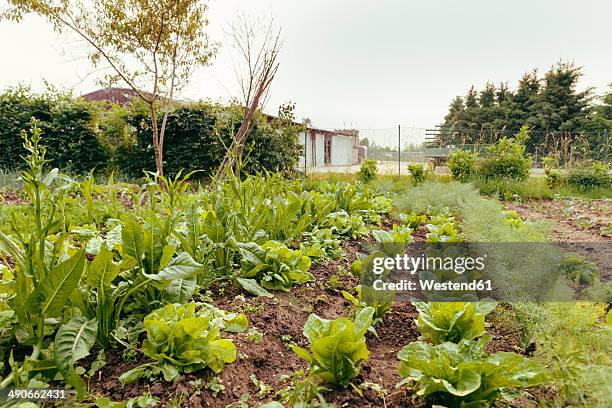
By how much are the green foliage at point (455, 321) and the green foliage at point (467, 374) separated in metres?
0.22

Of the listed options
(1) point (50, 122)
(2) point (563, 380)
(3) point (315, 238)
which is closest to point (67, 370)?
(2) point (563, 380)

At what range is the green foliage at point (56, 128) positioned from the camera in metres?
9.39

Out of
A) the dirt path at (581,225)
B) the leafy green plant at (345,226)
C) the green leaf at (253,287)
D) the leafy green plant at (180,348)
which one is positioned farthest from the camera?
the leafy green plant at (345,226)

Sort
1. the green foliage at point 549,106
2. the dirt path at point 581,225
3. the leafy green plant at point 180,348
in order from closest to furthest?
the leafy green plant at point 180,348 → the dirt path at point 581,225 → the green foliage at point 549,106

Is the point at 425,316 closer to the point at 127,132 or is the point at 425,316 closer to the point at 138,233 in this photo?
the point at 138,233

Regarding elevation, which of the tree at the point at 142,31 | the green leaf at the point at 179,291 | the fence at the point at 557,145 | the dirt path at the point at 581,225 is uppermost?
the tree at the point at 142,31

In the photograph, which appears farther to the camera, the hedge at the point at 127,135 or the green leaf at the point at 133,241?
the hedge at the point at 127,135

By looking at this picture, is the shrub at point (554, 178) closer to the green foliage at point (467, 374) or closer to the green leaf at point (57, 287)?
the green foliage at point (467, 374)

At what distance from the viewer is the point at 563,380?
3.50 feet

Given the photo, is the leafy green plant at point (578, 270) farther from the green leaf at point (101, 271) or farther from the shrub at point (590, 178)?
the shrub at point (590, 178)

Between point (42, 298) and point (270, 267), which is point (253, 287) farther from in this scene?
point (42, 298)

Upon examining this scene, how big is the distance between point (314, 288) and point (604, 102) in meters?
27.2

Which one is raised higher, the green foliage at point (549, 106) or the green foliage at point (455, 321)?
the green foliage at point (549, 106)

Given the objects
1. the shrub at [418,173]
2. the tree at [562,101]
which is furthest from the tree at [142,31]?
the tree at [562,101]
